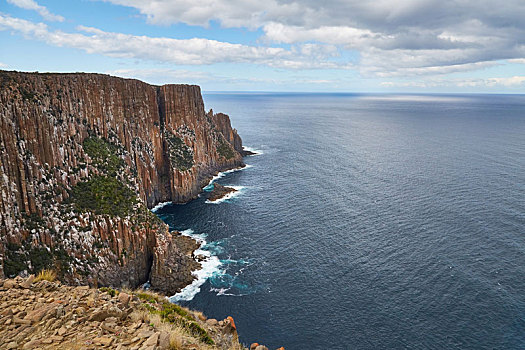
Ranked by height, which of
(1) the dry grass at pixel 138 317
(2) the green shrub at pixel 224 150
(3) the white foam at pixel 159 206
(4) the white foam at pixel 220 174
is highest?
(1) the dry grass at pixel 138 317

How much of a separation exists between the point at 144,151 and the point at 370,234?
230ft

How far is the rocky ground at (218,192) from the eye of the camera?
4427 inches

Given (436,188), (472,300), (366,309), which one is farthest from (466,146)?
(366,309)

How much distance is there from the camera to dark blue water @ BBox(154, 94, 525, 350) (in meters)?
52.1

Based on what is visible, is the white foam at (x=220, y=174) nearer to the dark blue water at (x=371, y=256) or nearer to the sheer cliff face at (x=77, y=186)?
the dark blue water at (x=371, y=256)

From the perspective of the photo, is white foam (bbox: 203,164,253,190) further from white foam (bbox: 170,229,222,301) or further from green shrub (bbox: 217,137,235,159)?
white foam (bbox: 170,229,222,301)

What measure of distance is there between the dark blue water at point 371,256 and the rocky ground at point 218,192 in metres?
3.99

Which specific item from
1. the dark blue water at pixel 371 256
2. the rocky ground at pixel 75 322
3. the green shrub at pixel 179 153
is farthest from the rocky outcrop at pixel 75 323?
the green shrub at pixel 179 153

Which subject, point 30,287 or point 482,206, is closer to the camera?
point 30,287

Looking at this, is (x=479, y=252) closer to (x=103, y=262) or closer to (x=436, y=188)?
(x=436, y=188)

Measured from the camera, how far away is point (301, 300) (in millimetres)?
58938

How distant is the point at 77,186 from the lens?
218 feet

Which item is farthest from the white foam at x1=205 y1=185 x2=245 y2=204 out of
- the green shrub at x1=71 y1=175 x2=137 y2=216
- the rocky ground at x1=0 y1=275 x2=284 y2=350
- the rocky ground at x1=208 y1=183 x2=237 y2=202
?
the rocky ground at x1=0 y1=275 x2=284 y2=350

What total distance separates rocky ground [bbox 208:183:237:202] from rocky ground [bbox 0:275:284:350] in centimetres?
8885
